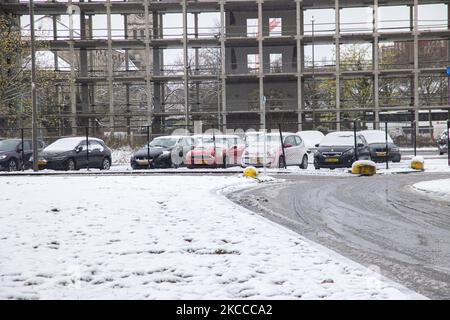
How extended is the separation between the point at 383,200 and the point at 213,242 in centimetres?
617

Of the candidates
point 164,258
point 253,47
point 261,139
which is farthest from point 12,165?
point 253,47

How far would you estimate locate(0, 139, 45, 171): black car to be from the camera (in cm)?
2352

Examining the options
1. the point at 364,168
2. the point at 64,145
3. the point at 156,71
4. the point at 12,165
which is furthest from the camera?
the point at 156,71

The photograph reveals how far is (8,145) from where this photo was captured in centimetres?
2433

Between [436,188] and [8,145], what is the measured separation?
1857 centimetres

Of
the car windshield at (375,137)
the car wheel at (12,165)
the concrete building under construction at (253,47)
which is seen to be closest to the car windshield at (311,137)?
the concrete building under construction at (253,47)

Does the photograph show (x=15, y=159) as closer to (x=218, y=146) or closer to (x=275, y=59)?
(x=218, y=146)

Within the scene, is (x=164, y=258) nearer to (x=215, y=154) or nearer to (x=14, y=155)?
(x=215, y=154)

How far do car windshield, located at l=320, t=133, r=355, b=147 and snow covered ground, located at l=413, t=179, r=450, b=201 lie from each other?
7849mm

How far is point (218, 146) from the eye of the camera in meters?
22.8

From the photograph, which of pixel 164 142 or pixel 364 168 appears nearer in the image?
pixel 364 168

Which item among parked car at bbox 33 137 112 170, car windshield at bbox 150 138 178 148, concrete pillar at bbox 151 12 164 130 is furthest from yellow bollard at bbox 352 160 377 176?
concrete pillar at bbox 151 12 164 130

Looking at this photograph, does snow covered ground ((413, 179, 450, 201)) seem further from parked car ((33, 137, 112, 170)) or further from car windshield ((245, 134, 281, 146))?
parked car ((33, 137, 112, 170))

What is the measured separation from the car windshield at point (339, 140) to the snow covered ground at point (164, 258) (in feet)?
44.9
